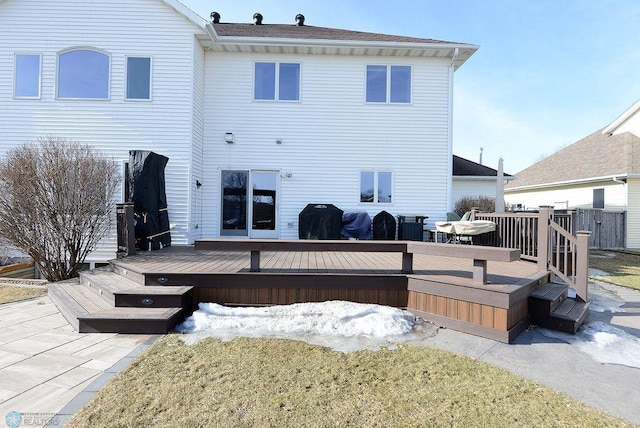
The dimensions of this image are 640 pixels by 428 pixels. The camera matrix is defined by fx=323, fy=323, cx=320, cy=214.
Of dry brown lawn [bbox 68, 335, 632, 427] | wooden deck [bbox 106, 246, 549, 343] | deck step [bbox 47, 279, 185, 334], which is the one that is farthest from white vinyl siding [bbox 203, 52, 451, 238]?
dry brown lawn [bbox 68, 335, 632, 427]

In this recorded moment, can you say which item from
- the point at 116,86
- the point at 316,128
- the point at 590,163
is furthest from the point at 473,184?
the point at 116,86

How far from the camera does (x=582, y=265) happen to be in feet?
14.9

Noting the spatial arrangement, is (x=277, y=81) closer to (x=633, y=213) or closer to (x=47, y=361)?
(x=47, y=361)

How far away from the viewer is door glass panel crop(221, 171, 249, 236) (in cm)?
954

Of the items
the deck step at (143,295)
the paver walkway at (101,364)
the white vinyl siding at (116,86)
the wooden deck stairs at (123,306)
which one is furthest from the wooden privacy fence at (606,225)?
the wooden deck stairs at (123,306)

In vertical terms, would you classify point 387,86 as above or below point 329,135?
above

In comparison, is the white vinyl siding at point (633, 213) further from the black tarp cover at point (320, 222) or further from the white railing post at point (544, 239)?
the black tarp cover at point (320, 222)

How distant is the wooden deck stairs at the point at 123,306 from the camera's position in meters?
3.74

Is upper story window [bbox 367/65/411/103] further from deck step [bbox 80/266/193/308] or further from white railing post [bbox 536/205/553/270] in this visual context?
deck step [bbox 80/266/193/308]

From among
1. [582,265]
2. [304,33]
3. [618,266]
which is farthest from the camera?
[304,33]

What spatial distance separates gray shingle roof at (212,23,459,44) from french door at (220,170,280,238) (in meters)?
4.08

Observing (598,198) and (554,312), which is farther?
(598,198)

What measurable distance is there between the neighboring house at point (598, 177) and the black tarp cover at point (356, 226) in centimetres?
1159

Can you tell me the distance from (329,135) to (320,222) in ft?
8.58
